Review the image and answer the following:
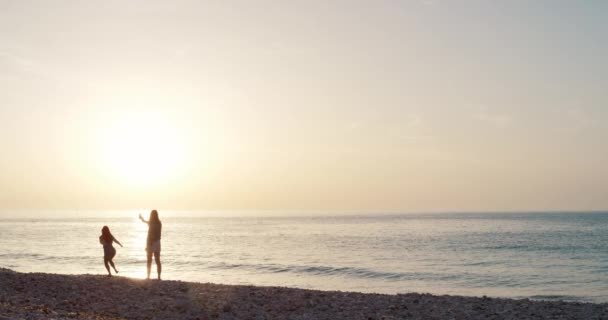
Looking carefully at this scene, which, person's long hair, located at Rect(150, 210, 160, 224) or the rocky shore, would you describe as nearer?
the rocky shore

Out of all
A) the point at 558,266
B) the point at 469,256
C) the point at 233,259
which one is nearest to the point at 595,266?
the point at 558,266

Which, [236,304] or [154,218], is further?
[154,218]

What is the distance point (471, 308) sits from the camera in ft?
52.4

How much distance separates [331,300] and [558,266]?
3049 centimetres

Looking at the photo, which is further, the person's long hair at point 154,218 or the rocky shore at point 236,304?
the person's long hair at point 154,218

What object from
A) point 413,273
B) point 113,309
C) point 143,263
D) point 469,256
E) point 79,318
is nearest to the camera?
point 79,318

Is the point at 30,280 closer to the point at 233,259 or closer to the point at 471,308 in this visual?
the point at 471,308

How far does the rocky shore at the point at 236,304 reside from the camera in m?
14.7

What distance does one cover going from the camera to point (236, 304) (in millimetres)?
15961

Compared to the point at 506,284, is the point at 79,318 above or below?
above

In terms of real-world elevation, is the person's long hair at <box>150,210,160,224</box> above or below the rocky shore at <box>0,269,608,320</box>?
above

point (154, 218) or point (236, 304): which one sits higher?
point (154, 218)

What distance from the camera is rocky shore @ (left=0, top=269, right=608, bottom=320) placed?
1473 centimetres

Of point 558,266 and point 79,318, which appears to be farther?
point 558,266
